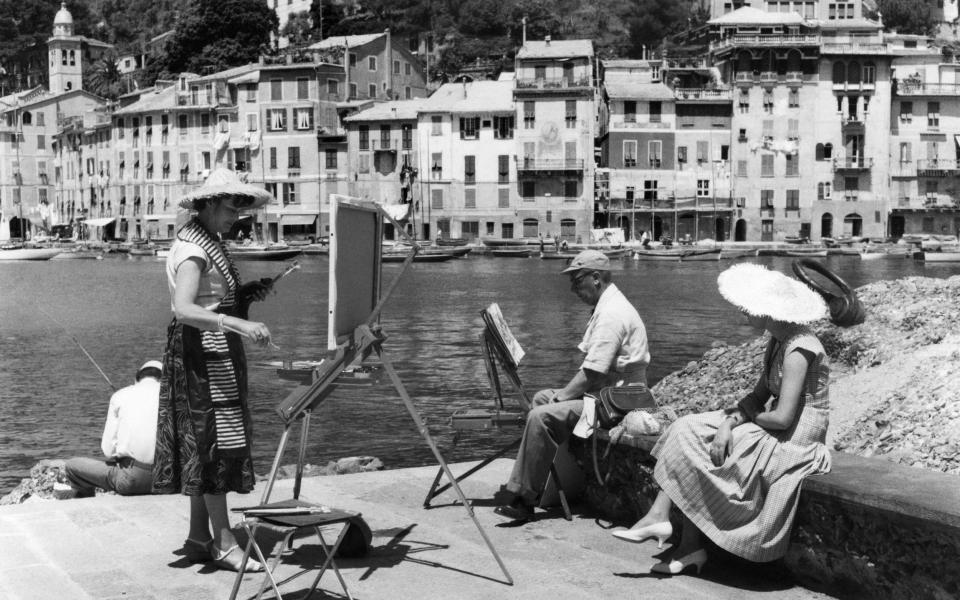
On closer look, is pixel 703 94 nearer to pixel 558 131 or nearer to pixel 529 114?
pixel 558 131

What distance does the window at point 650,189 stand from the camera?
69250 millimetres

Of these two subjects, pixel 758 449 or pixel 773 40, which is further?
pixel 773 40

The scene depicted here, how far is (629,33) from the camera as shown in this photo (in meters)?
102

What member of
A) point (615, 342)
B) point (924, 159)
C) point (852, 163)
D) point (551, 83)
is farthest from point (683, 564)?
point (924, 159)

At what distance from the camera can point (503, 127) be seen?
69.8m

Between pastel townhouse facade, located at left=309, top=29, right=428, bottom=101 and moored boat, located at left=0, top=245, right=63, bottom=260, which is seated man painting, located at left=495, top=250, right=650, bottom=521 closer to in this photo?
pastel townhouse facade, located at left=309, top=29, right=428, bottom=101

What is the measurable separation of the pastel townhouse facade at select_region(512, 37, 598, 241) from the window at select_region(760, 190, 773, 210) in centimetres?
1022

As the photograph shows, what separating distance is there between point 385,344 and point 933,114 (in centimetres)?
5674

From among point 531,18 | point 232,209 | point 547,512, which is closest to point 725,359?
point 547,512

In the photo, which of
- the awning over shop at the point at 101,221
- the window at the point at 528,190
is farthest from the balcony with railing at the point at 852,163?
the awning over shop at the point at 101,221

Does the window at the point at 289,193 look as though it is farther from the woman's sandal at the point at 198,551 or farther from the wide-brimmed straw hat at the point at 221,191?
the woman's sandal at the point at 198,551

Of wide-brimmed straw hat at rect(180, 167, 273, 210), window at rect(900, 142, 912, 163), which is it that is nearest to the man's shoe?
wide-brimmed straw hat at rect(180, 167, 273, 210)

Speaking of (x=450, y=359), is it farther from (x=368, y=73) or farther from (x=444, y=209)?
(x=368, y=73)

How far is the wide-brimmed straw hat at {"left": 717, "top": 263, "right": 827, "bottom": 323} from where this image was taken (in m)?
4.98
